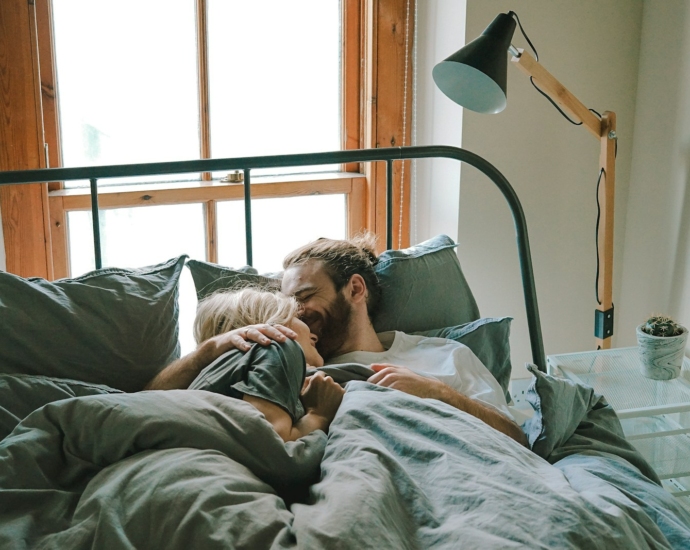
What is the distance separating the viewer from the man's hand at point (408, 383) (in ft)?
4.62

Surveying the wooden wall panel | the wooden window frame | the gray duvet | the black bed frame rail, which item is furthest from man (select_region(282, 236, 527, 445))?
the wooden wall panel

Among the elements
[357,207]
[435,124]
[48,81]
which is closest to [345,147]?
[357,207]

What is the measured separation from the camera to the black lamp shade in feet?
5.61

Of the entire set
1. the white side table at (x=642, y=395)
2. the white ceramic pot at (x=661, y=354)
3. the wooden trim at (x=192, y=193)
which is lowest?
the white side table at (x=642, y=395)

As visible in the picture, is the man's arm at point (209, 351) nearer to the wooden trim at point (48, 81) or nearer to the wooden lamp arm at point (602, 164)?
the wooden lamp arm at point (602, 164)

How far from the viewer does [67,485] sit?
1.05 m

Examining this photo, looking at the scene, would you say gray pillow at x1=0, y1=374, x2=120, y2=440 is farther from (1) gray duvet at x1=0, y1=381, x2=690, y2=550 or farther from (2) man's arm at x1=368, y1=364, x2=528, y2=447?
(2) man's arm at x1=368, y1=364, x2=528, y2=447

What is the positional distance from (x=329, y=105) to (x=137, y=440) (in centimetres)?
175

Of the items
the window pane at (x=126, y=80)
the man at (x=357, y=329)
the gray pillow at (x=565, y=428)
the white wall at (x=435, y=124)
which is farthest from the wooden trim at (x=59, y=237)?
the gray pillow at (x=565, y=428)

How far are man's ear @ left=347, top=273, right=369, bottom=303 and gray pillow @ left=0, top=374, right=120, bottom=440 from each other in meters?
0.57

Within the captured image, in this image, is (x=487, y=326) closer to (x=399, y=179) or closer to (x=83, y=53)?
(x=399, y=179)

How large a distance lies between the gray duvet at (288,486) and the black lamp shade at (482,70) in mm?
825

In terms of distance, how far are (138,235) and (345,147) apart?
739 mm

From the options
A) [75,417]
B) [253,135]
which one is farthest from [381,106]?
[75,417]
